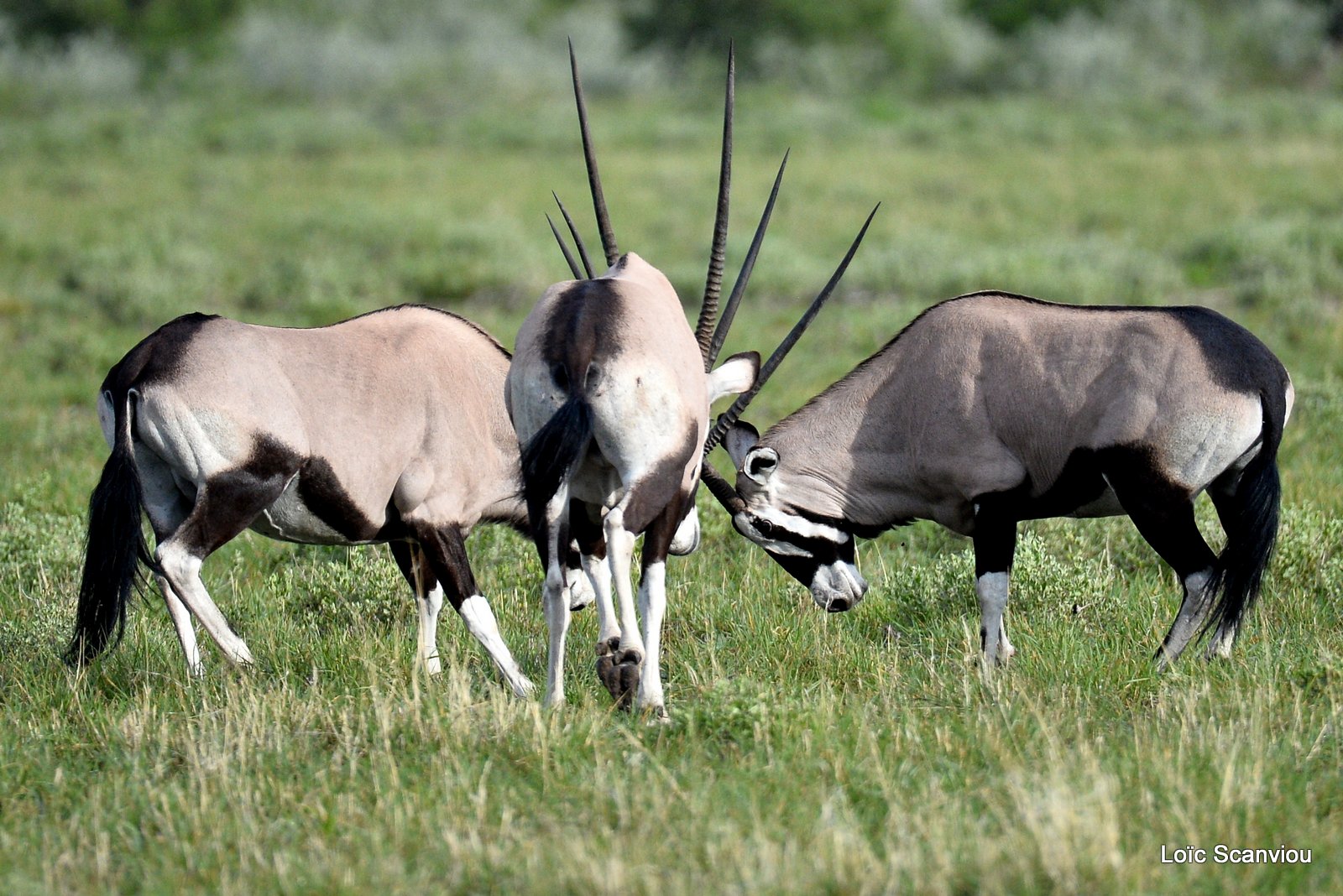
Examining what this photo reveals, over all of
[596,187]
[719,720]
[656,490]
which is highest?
[596,187]

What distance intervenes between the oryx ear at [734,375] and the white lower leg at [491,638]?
1.13 metres

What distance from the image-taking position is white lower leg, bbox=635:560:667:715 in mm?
4670

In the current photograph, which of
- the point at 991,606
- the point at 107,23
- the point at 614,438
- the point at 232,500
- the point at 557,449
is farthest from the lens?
the point at 107,23

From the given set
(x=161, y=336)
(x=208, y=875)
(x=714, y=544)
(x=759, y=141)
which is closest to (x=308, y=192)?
(x=759, y=141)

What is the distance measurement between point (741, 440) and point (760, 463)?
0.62 ft

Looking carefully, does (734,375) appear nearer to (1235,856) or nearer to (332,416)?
(332,416)

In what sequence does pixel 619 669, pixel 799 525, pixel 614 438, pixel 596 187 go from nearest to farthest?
pixel 614 438 < pixel 619 669 < pixel 596 187 < pixel 799 525

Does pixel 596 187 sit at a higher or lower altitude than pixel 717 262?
higher

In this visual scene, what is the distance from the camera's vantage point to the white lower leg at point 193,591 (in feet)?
16.9

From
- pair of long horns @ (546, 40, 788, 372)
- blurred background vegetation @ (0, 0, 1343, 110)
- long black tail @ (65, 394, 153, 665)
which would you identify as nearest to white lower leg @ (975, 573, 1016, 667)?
pair of long horns @ (546, 40, 788, 372)

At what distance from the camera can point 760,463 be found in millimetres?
6090

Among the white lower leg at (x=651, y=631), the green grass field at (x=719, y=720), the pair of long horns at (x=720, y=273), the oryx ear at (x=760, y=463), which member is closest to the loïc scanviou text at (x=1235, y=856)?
the green grass field at (x=719, y=720)

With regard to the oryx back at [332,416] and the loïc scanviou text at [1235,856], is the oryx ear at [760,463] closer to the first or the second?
the oryx back at [332,416]

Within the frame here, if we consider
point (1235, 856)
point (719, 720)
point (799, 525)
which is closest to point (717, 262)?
point (799, 525)
